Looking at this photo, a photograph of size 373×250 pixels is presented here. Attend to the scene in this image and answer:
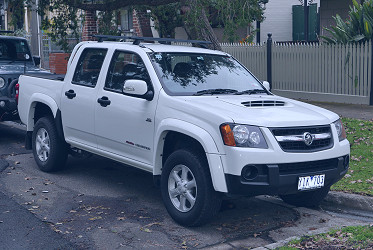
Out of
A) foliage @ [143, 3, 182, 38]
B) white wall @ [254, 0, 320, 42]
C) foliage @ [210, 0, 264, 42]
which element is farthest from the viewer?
white wall @ [254, 0, 320, 42]

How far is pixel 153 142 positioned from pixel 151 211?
0.86m

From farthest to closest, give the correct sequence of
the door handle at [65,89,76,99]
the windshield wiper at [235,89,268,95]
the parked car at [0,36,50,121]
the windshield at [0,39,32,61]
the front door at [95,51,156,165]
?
the windshield at [0,39,32,61]
the parked car at [0,36,50,121]
the door handle at [65,89,76,99]
the windshield wiper at [235,89,268,95]
the front door at [95,51,156,165]

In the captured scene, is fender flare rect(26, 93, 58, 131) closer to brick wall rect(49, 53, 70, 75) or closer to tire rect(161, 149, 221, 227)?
tire rect(161, 149, 221, 227)

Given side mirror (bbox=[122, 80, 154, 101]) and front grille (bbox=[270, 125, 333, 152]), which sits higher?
side mirror (bbox=[122, 80, 154, 101])

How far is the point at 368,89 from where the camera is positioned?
1444 cm

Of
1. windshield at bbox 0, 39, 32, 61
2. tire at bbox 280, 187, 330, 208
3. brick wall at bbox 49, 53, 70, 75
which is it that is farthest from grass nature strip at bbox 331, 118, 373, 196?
brick wall at bbox 49, 53, 70, 75

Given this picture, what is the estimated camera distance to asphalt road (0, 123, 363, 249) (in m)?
5.97

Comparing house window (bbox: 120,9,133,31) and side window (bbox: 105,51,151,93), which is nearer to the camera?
side window (bbox: 105,51,151,93)

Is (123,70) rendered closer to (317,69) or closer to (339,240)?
(339,240)

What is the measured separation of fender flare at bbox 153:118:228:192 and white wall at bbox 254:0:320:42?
58.8 feet

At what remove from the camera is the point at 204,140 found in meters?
5.96

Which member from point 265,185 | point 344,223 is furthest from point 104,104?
point 344,223

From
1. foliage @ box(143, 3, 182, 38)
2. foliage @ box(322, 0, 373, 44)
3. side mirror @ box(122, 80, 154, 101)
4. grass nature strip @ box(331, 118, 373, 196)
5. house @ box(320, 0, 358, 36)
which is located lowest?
grass nature strip @ box(331, 118, 373, 196)

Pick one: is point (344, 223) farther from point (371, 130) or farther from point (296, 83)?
point (296, 83)
